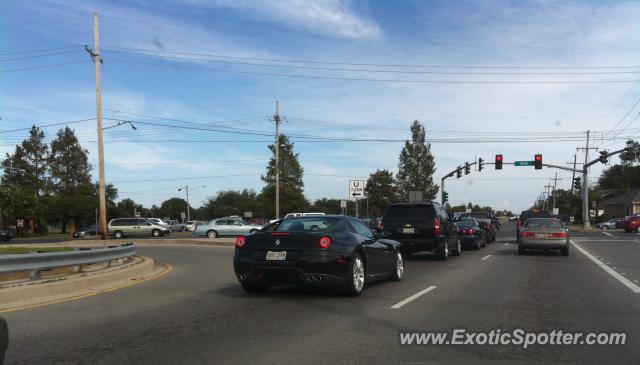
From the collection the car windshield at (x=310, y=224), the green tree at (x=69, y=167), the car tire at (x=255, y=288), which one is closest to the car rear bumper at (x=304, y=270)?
the car tire at (x=255, y=288)

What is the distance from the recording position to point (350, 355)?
19.0 feet

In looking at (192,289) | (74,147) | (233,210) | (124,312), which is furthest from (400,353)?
(233,210)

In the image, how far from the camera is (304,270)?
907 centimetres

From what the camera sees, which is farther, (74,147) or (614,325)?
(74,147)

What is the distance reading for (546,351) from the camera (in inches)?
236

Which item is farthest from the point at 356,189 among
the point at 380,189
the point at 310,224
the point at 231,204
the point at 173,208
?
the point at 173,208

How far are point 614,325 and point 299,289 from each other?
5.37 m

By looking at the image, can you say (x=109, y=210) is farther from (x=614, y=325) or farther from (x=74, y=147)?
(x=614, y=325)

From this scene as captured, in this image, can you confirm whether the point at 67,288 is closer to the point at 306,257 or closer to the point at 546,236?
the point at 306,257

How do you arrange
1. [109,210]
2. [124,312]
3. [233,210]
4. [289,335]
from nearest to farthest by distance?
1. [289,335]
2. [124,312]
3. [109,210]
4. [233,210]

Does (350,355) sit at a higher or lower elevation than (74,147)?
lower

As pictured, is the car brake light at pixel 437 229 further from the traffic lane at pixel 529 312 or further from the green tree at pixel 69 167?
the green tree at pixel 69 167

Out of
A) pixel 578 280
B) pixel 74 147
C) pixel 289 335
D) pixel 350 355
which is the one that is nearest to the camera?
pixel 350 355

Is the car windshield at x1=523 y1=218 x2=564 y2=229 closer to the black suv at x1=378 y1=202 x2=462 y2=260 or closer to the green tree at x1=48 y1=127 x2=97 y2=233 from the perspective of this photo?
the black suv at x1=378 y1=202 x2=462 y2=260
